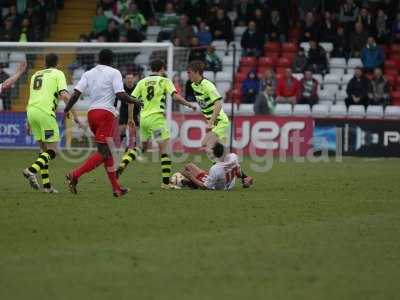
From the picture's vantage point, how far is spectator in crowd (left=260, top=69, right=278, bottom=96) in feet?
92.1

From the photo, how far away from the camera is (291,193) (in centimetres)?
1672

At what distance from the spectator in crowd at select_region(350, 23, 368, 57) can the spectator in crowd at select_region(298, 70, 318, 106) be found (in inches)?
73.8

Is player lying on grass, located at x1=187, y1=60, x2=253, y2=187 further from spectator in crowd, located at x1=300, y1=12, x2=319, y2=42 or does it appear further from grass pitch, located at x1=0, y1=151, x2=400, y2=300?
spectator in crowd, located at x1=300, y1=12, x2=319, y2=42

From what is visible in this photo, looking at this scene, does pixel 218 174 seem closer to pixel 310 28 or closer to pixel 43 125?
pixel 43 125

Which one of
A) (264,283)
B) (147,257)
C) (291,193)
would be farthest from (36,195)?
(264,283)

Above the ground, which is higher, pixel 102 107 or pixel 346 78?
pixel 346 78

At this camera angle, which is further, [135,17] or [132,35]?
[135,17]

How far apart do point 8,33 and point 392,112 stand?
11.0 metres

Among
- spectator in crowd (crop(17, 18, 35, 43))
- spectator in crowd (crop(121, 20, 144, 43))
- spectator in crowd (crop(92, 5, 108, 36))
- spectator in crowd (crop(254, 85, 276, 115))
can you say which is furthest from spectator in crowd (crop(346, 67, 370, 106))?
spectator in crowd (crop(17, 18, 35, 43))

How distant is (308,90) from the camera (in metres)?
28.4

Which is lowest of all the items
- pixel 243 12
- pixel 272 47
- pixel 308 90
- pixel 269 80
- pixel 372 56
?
pixel 308 90

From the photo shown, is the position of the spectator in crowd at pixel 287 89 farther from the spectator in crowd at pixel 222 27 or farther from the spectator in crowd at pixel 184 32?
the spectator in crowd at pixel 184 32

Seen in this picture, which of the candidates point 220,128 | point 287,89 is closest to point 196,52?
point 287,89

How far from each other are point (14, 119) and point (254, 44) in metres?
7.02
